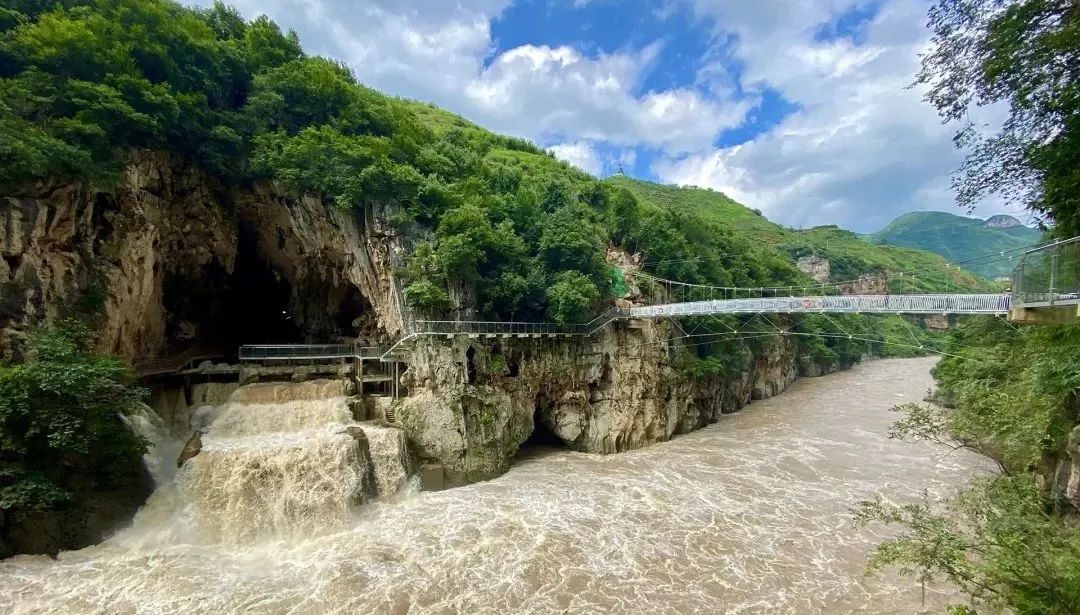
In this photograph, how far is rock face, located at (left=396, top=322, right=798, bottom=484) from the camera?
1756 cm

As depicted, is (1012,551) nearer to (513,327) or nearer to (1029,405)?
(1029,405)

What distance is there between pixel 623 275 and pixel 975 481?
17.7 metres

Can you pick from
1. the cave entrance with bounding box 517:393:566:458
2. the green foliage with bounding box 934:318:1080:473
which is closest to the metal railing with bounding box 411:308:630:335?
the cave entrance with bounding box 517:393:566:458

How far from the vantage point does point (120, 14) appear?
1727cm

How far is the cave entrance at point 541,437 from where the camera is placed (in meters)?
21.3

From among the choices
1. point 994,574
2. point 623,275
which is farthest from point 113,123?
point 994,574

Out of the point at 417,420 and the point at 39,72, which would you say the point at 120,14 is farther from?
the point at 417,420

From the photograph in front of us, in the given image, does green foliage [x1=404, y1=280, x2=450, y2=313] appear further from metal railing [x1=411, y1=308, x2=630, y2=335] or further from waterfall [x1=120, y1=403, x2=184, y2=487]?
waterfall [x1=120, y1=403, x2=184, y2=487]

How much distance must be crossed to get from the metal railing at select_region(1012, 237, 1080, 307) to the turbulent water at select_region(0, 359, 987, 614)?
7.00 metres

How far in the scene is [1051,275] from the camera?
22.7ft

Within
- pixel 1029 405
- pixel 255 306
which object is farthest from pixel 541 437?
pixel 255 306

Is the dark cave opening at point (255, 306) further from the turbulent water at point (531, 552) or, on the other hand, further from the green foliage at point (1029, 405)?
the green foliage at point (1029, 405)

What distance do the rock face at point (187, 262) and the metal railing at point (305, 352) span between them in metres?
1.45

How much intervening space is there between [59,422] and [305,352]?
10559 millimetres
